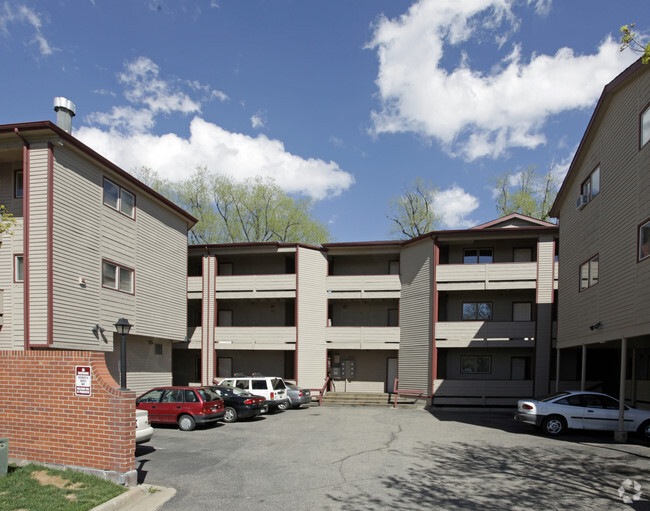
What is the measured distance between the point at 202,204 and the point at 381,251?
59.2ft

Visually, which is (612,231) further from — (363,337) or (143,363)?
(143,363)

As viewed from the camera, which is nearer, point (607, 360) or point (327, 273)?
point (607, 360)

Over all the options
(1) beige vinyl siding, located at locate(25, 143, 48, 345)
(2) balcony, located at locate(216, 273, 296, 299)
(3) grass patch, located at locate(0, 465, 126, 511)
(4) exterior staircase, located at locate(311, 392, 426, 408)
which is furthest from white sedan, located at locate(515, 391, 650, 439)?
(1) beige vinyl siding, located at locate(25, 143, 48, 345)

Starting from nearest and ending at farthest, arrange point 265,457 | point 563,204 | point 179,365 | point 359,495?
point 359,495 < point 265,457 < point 563,204 < point 179,365

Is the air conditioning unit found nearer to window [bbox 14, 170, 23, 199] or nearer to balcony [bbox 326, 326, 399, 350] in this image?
balcony [bbox 326, 326, 399, 350]

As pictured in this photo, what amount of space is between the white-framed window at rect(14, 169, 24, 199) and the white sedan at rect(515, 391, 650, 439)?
1766 cm

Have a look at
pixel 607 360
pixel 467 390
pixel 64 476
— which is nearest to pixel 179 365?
pixel 467 390

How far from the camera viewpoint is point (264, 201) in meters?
39.2

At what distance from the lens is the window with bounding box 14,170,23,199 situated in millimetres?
16297

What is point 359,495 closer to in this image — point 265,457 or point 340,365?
point 265,457

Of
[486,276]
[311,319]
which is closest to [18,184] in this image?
[311,319]

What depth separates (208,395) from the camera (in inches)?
626

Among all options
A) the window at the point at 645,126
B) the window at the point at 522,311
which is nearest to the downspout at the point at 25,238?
the window at the point at 645,126

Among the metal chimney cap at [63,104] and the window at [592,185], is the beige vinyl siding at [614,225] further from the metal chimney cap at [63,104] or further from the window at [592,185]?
the metal chimney cap at [63,104]
